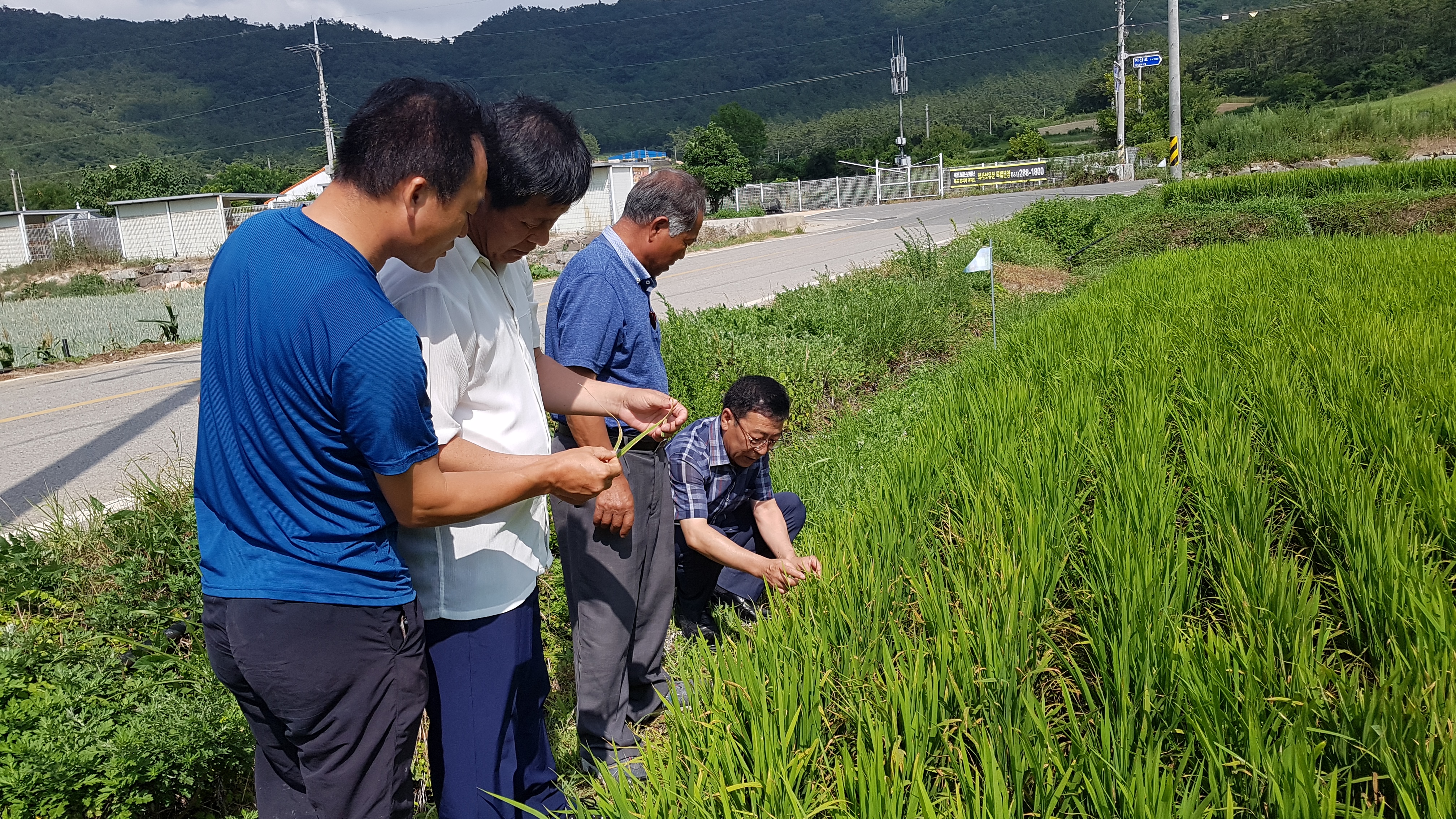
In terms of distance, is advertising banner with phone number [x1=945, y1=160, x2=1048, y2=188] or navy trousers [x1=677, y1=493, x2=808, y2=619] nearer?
navy trousers [x1=677, y1=493, x2=808, y2=619]

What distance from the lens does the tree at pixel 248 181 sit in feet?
180

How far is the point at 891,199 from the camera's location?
1606 inches

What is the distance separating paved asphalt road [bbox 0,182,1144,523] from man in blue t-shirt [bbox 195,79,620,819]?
2.35m

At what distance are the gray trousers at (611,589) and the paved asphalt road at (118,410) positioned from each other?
1.91m

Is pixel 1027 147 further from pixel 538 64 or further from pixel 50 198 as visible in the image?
pixel 538 64

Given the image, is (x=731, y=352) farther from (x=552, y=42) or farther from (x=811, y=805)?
(x=552, y=42)

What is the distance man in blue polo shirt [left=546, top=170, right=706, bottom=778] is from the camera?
2449mm

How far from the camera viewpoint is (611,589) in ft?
8.09

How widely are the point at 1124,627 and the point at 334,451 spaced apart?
154 centimetres

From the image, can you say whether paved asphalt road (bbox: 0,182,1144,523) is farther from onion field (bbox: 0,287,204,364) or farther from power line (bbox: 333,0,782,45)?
power line (bbox: 333,0,782,45)

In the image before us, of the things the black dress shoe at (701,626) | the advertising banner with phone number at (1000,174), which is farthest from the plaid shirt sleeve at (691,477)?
the advertising banner with phone number at (1000,174)

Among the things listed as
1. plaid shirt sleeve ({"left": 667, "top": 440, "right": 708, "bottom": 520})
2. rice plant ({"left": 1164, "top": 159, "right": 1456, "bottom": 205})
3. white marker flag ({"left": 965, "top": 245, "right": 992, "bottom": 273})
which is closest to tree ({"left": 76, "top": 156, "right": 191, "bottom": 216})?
rice plant ({"left": 1164, "top": 159, "right": 1456, "bottom": 205})

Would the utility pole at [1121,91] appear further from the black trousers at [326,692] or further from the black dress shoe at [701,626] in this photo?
the black trousers at [326,692]

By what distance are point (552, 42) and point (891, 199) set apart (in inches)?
5482
